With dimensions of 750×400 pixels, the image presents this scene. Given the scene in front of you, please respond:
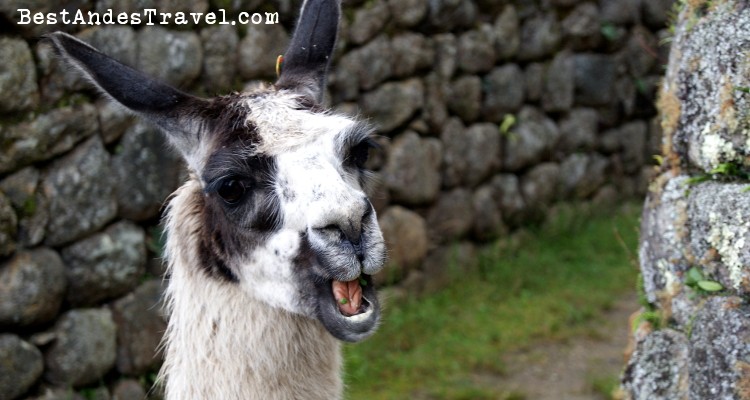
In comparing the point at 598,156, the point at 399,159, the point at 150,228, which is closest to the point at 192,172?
the point at 150,228

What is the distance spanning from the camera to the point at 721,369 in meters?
2.14

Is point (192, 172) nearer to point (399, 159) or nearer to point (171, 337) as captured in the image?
point (171, 337)

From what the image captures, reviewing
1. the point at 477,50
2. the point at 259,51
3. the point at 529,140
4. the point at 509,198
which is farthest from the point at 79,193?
the point at 529,140

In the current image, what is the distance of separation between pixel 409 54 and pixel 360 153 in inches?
118

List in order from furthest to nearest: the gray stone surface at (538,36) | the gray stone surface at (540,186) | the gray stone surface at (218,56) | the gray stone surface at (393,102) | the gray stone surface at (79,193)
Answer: the gray stone surface at (540,186) → the gray stone surface at (538,36) → the gray stone surface at (393,102) → the gray stone surface at (218,56) → the gray stone surface at (79,193)

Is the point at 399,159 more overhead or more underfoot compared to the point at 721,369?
more underfoot

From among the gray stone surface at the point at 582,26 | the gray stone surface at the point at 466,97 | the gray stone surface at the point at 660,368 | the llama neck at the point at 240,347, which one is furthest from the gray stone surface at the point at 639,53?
the llama neck at the point at 240,347

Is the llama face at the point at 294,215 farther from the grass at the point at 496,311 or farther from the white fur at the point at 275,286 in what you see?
the grass at the point at 496,311

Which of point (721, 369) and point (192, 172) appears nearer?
point (721, 369)

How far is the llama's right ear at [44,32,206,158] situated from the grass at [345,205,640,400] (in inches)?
88.1

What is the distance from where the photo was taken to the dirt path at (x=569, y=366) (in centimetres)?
450

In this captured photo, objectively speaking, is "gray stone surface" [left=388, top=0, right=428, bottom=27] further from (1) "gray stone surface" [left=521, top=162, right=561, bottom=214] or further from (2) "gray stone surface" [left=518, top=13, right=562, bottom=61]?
(1) "gray stone surface" [left=521, top=162, right=561, bottom=214]

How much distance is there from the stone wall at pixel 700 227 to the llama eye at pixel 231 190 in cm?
119

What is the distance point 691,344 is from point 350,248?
3.17 feet
